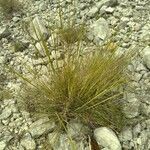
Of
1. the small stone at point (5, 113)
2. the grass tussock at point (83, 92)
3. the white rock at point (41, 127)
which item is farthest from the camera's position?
the small stone at point (5, 113)

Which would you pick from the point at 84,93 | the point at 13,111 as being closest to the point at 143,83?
the point at 84,93

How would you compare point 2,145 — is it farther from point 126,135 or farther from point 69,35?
point 69,35

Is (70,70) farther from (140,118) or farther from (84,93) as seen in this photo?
(140,118)

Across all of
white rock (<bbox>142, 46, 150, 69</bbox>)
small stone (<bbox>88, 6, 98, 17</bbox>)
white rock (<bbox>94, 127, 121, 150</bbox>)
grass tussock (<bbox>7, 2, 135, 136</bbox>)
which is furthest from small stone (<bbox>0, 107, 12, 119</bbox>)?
small stone (<bbox>88, 6, 98, 17</bbox>)

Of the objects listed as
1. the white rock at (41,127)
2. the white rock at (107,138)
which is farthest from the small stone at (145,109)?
the white rock at (41,127)

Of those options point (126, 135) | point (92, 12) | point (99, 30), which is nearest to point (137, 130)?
point (126, 135)

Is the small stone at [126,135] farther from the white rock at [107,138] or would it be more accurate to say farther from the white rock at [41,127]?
the white rock at [41,127]
